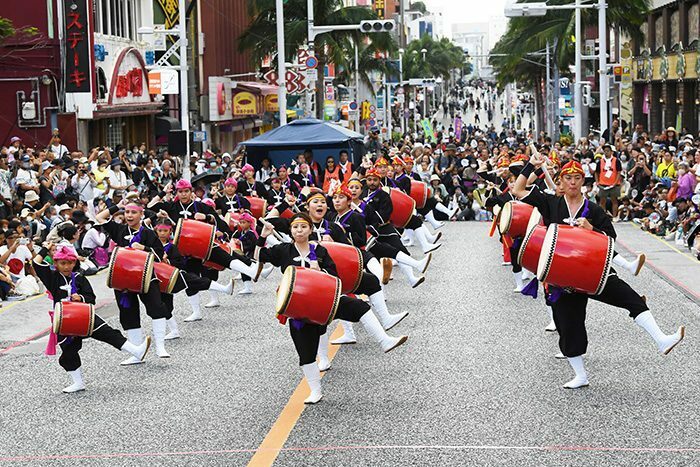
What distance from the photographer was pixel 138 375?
→ 1258cm

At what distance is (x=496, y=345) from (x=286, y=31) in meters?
39.0

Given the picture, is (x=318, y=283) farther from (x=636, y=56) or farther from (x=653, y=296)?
(x=636, y=56)

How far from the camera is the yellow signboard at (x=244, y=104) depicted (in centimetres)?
5859

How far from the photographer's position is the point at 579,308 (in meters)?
11.1

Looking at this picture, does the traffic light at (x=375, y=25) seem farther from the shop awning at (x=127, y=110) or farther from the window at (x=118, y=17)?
the window at (x=118, y=17)

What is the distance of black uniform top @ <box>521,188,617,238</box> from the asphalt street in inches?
52.9

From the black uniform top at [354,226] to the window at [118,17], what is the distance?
1018 inches

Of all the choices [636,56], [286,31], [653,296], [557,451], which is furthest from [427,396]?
[636,56]

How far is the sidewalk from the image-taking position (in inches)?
741

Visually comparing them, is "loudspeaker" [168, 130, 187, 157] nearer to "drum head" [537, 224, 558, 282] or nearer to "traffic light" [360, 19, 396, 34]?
"traffic light" [360, 19, 396, 34]

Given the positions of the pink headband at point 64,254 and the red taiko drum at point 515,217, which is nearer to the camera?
the pink headband at point 64,254

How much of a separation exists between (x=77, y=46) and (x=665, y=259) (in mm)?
17970

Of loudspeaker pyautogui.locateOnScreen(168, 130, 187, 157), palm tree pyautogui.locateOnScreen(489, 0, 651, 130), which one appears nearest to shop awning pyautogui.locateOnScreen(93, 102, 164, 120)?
loudspeaker pyautogui.locateOnScreen(168, 130, 187, 157)

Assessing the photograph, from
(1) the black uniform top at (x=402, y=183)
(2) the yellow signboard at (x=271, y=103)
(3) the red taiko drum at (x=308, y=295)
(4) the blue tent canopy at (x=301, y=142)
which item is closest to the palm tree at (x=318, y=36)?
(2) the yellow signboard at (x=271, y=103)
